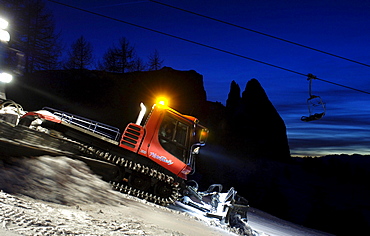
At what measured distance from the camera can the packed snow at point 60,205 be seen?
3153 mm

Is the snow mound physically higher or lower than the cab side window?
lower

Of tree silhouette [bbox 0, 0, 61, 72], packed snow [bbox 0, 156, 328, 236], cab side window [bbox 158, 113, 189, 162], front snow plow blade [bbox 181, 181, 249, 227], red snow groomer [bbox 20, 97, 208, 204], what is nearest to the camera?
packed snow [bbox 0, 156, 328, 236]

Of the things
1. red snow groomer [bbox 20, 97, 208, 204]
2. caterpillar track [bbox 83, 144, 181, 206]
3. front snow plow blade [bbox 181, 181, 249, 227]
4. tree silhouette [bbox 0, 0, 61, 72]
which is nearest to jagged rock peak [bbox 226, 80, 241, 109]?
tree silhouette [bbox 0, 0, 61, 72]

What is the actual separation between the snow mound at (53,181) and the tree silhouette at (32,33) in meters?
30.5

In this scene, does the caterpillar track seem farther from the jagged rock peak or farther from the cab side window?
the jagged rock peak

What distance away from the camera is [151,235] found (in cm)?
397

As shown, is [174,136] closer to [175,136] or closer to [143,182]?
[175,136]

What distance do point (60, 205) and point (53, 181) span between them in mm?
1043

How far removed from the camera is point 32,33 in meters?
32.4

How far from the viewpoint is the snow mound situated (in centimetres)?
443

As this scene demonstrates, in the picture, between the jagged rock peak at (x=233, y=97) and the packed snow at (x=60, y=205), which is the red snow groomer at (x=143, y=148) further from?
the jagged rock peak at (x=233, y=97)

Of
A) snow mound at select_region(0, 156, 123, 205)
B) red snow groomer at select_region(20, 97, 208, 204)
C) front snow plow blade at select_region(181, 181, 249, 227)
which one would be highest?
red snow groomer at select_region(20, 97, 208, 204)

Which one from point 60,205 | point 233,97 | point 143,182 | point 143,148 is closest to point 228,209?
point 143,182

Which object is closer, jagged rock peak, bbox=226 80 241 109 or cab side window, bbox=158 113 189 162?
cab side window, bbox=158 113 189 162
